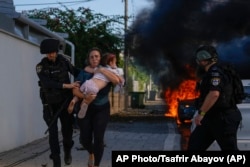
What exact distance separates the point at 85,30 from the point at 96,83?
17.1 metres

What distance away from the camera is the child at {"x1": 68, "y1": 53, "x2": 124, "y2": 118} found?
655 cm

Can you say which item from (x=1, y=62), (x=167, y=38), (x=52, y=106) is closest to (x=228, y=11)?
(x=167, y=38)

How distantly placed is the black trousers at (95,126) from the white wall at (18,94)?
2.80 metres

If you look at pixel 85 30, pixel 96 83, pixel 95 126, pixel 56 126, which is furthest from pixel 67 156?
pixel 85 30

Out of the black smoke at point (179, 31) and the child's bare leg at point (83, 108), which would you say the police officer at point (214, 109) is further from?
the black smoke at point (179, 31)

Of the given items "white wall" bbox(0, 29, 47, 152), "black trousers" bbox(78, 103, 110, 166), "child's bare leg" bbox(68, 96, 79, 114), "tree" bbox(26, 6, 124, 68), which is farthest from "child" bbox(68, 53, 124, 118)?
"tree" bbox(26, 6, 124, 68)

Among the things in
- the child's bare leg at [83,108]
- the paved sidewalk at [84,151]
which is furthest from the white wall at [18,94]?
the child's bare leg at [83,108]

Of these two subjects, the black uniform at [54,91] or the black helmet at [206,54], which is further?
the black uniform at [54,91]

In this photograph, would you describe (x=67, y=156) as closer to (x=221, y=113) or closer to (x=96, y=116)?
(x=96, y=116)

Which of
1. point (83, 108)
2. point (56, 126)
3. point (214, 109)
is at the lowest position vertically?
point (56, 126)

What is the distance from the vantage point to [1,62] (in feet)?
29.9

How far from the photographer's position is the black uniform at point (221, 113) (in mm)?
5793

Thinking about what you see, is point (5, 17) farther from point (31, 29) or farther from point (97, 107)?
point (97, 107)

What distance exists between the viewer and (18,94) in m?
10.1
